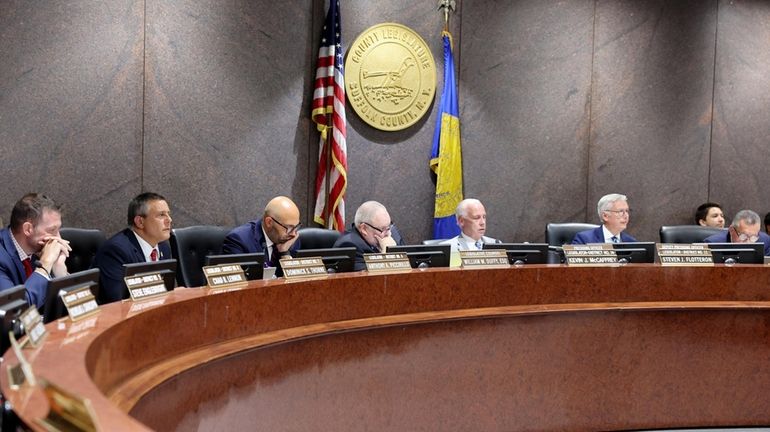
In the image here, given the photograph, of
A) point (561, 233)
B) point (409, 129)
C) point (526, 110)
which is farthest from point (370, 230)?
point (526, 110)

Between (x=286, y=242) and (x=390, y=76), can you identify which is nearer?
(x=286, y=242)

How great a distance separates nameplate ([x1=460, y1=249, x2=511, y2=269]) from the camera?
297 centimetres

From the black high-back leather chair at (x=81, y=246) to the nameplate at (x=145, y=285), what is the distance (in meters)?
1.50

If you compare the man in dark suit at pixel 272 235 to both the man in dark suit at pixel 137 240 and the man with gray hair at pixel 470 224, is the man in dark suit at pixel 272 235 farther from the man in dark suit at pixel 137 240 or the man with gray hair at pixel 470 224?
the man with gray hair at pixel 470 224

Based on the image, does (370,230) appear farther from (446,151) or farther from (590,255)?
(446,151)

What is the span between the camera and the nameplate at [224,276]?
2.28 metres

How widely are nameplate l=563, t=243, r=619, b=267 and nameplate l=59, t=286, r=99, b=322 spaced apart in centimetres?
200

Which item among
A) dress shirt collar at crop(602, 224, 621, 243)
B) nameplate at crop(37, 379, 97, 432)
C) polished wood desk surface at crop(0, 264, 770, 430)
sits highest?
→ dress shirt collar at crop(602, 224, 621, 243)

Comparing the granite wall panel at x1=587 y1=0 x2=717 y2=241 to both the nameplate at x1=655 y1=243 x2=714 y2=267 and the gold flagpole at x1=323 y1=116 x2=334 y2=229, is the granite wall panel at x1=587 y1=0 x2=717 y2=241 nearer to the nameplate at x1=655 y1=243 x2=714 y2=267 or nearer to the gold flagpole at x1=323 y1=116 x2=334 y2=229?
the gold flagpole at x1=323 y1=116 x2=334 y2=229

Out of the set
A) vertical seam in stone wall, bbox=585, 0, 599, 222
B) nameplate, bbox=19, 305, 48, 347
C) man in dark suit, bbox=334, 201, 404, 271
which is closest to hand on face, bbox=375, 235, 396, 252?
man in dark suit, bbox=334, 201, 404, 271

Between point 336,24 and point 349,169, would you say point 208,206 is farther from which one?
point 336,24

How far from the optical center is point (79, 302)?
1757mm

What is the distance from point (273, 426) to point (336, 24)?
335cm

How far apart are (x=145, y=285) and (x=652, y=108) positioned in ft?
16.1
